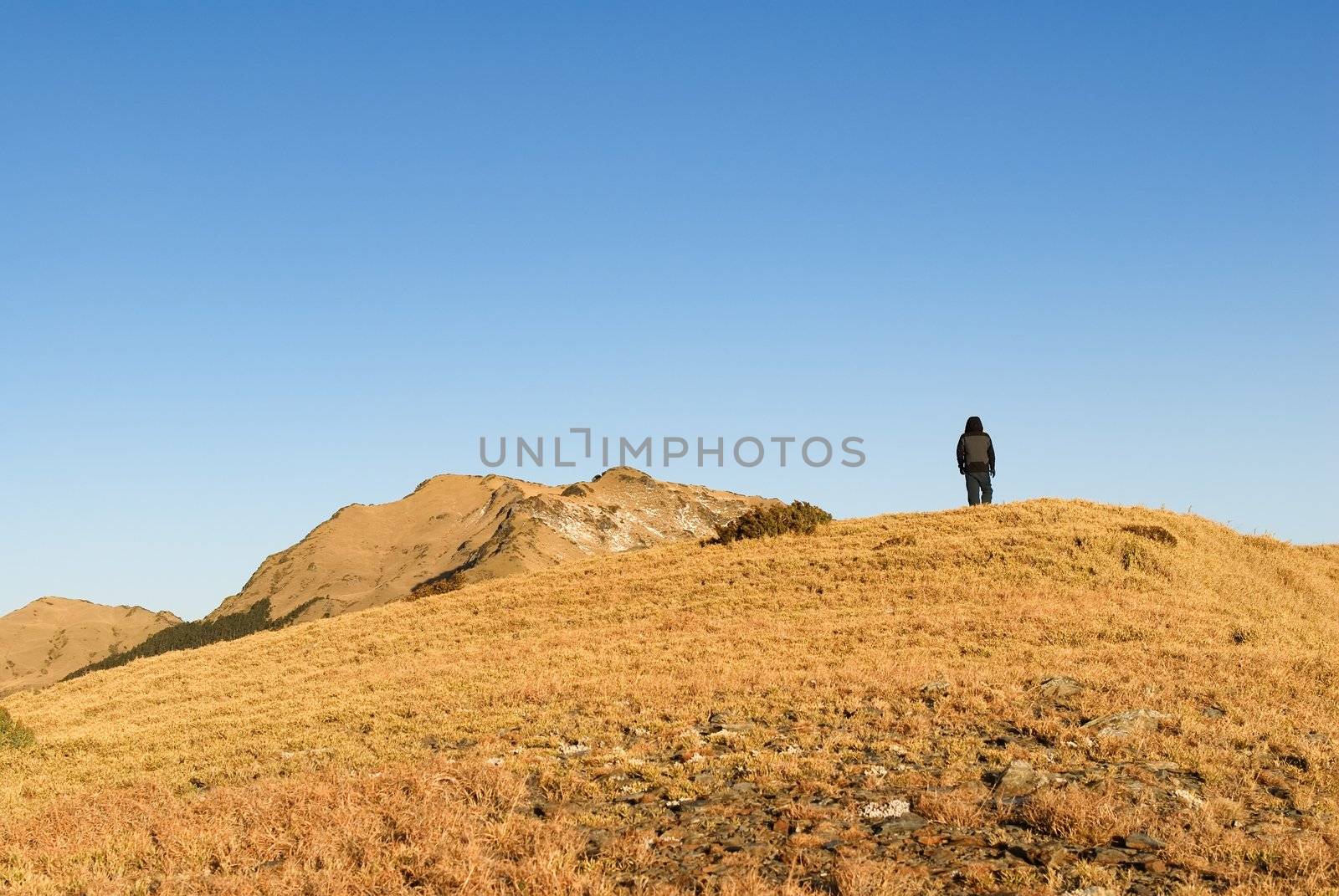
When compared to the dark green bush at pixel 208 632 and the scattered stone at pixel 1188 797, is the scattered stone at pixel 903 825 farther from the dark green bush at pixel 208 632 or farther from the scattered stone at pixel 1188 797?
the dark green bush at pixel 208 632

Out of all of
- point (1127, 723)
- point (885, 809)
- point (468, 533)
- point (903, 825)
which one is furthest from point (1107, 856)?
point (468, 533)

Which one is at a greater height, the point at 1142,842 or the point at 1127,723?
the point at 1127,723

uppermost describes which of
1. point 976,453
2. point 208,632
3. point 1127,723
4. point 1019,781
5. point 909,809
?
point 976,453

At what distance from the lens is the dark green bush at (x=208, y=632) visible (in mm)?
72875

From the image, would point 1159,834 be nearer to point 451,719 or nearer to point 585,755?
point 585,755

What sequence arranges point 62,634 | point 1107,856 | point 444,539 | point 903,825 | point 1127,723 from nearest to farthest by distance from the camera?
1. point 1107,856
2. point 903,825
3. point 1127,723
4. point 444,539
5. point 62,634

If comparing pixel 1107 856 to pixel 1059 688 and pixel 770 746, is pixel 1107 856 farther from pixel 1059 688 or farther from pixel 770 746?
pixel 1059 688

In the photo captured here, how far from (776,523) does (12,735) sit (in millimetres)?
24745

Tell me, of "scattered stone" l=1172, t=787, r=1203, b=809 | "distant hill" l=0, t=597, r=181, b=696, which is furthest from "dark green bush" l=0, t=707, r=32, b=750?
"distant hill" l=0, t=597, r=181, b=696

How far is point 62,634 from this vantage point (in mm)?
99562

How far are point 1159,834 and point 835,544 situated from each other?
23.0m

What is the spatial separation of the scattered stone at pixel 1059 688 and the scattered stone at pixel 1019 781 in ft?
13.1

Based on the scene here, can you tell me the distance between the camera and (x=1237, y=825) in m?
8.72

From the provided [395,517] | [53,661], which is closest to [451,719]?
[395,517]
